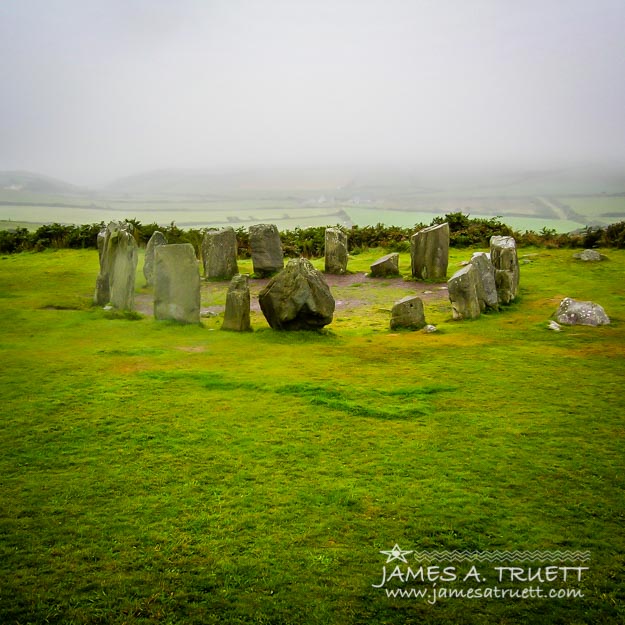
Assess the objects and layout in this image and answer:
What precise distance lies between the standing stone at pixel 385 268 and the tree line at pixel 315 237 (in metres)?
5.73

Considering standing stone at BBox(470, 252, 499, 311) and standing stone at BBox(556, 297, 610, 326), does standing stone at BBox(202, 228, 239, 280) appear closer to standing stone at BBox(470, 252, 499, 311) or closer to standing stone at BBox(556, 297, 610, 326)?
standing stone at BBox(470, 252, 499, 311)

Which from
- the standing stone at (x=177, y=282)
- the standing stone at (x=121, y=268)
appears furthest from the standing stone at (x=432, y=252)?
the standing stone at (x=121, y=268)

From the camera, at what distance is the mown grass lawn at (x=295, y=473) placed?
377 cm

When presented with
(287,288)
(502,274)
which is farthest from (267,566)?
(502,274)

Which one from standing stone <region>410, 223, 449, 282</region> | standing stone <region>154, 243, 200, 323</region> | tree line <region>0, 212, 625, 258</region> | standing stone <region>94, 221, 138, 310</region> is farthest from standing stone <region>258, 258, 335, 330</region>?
tree line <region>0, 212, 625, 258</region>

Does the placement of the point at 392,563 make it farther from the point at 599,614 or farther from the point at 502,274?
the point at 502,274

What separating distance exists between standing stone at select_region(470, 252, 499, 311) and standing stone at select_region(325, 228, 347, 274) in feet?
21.9

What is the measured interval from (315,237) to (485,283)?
1291 cm

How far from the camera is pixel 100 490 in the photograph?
4988mm

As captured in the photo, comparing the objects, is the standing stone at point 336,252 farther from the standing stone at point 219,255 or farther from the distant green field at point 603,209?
the distant green field at point 603,209

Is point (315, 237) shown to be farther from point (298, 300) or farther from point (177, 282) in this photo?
point (298, 300)

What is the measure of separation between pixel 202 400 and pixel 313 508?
2.84 metres

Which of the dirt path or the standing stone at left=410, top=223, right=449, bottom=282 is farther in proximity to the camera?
the standing stone at left=410, top=223, right=449, bottom=282

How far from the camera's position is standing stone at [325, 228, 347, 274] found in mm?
18734
